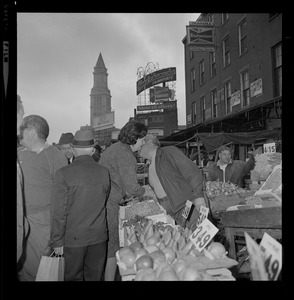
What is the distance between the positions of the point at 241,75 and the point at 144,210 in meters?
13.5

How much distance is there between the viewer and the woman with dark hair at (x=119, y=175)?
390cm

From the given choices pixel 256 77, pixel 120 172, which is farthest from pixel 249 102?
pixel 120 172

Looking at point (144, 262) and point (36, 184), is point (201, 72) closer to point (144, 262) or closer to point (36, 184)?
point (36, 184)

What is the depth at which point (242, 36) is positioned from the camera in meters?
16.0

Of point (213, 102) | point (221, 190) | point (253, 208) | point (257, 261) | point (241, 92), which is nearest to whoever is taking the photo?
point (257, 261)

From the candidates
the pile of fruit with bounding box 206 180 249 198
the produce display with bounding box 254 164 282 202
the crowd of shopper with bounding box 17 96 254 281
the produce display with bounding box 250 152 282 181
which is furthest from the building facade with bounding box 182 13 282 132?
the crowd of shopper with bounding box 17 96 254 281

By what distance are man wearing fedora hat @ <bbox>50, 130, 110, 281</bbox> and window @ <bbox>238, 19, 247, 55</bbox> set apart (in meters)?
14.6

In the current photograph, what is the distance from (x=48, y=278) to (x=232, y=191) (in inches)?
169

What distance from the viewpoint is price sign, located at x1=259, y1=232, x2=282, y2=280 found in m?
2.20

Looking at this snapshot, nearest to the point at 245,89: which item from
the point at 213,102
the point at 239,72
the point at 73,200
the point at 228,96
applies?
the point at 239,72

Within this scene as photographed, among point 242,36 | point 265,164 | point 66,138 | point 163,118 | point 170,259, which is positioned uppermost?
point 163,118

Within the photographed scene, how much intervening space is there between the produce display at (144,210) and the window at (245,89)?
40.3 feet

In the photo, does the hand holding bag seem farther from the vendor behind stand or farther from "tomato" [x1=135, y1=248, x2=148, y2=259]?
the vendor behind stand
